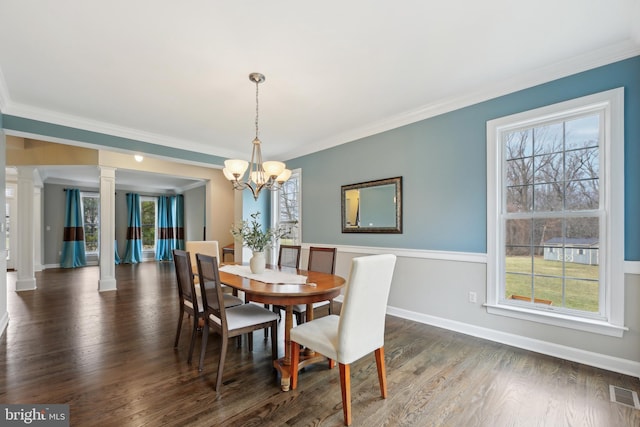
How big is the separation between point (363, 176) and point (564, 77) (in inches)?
90.8

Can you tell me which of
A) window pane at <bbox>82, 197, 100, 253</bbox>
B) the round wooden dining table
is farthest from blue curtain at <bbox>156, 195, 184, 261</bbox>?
the round wooden dining table

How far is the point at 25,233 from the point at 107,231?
143cm

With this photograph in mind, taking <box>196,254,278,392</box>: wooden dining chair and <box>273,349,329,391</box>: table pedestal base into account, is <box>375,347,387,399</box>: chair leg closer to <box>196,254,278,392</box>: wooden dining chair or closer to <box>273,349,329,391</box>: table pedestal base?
<box>273,349,329,391</box>: table pedestal base

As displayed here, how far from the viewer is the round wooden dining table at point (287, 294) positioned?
2.09 metres

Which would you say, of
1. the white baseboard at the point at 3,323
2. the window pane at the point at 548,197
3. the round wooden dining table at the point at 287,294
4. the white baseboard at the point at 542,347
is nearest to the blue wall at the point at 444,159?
the window pane at the point at 548,197

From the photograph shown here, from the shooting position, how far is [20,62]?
96.3 inches

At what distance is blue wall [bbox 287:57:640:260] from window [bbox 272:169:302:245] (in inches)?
35.6

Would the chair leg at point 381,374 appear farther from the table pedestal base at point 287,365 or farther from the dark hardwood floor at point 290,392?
the table pedestal base at point 287,365

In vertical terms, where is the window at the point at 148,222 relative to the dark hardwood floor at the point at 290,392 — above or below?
above

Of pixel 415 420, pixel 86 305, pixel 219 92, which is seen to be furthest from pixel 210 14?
pixel 86 305

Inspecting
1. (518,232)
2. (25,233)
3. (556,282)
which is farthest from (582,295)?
(25,233)

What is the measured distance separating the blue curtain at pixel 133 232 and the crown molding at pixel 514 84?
7.98 meters

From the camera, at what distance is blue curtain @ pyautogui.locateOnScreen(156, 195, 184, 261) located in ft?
31.5

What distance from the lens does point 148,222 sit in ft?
32.0
